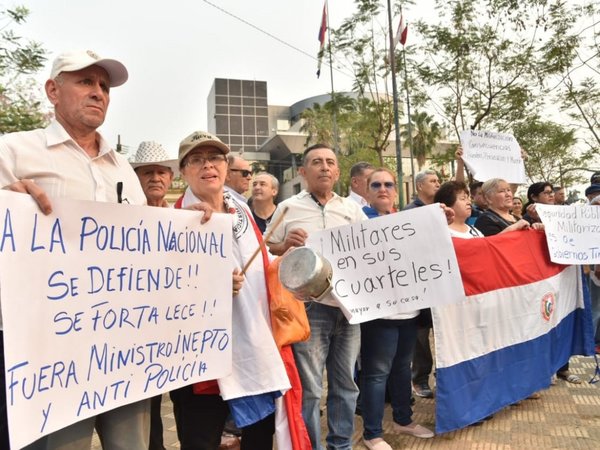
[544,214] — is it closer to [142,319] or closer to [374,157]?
[142,319]

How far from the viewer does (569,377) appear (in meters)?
4.40

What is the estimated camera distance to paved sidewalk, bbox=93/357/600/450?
3035mm

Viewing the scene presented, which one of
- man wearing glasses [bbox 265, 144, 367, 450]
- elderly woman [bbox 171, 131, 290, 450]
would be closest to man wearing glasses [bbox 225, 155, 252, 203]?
man wearing glasses [bbox 265, 144, 367, 450]

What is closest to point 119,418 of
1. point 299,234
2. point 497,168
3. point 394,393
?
point 299,234

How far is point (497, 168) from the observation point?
5195 mm

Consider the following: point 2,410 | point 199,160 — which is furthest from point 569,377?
point 2,410

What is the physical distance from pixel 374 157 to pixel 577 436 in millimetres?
28568

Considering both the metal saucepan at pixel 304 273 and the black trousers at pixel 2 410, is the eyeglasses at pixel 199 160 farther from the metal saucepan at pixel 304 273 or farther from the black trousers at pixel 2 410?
the black trousers at pixel 2 410

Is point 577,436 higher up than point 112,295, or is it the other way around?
point 112,295

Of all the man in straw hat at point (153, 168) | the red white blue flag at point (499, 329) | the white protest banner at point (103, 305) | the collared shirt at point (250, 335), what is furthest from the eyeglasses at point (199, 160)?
the red white blue flag at point (499, 329)

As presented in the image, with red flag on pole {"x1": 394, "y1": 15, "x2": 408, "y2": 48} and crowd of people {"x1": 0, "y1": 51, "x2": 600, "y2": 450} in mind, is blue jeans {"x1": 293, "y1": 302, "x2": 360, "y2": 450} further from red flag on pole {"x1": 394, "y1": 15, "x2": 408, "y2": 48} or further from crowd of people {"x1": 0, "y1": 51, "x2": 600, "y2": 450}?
red flag on pole {"x1": 394, "y1": 15, "x2": 408, "y2": 48}

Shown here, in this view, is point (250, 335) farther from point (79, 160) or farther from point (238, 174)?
point (238, 174)

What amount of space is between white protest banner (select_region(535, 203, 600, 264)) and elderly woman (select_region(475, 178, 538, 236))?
24cm

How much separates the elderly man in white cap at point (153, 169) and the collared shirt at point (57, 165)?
1.05 metres
